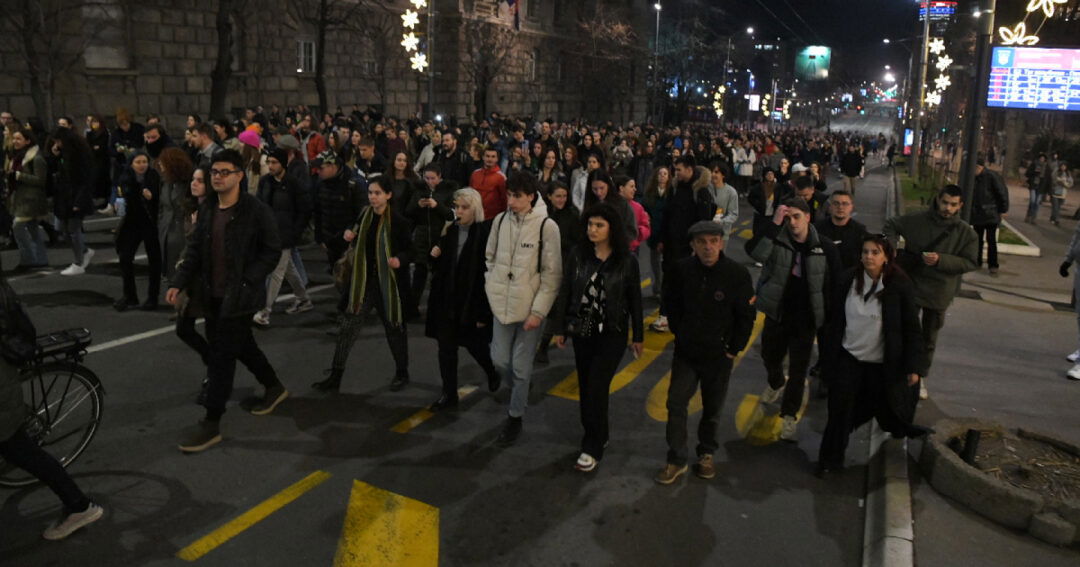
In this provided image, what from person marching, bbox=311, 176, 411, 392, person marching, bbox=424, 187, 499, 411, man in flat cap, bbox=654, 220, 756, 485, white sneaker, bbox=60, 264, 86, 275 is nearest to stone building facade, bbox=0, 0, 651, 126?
white sneaker, bbox=60, 264, 86, 275

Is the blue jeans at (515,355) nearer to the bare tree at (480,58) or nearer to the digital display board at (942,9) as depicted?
the bare tree at (480,58)

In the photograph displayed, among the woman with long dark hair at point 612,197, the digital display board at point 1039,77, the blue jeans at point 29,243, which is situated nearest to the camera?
the woman with long dark hair at point 612,197

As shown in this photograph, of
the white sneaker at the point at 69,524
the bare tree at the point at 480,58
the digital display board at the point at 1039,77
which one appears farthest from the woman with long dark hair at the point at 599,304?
the bare tree at the point at 480,58

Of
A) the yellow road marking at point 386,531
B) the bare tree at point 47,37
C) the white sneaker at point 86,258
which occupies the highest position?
the bare tree at point 47,37

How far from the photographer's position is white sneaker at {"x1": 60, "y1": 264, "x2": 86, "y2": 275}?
10500 mm

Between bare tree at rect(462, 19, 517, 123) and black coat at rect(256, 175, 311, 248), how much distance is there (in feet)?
103

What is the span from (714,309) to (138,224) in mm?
6553

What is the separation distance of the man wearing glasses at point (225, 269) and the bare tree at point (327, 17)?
73.7 feet

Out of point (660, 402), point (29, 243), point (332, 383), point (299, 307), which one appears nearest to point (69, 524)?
point (332, 383)

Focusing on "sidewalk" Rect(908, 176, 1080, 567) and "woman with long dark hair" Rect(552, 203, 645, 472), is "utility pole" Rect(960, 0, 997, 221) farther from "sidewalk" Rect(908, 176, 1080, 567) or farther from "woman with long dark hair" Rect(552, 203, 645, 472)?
"woman with long dark hair" Rect(552, 203, 645, 472)

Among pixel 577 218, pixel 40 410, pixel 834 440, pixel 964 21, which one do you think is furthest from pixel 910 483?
pixel 964 21

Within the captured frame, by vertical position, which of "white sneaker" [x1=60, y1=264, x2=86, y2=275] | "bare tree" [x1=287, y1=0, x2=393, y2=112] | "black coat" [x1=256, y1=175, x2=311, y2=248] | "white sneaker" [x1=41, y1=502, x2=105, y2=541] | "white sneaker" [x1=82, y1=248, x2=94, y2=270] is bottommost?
"white sneaker" [x1=41, y1=502, x2=105, y2=541]

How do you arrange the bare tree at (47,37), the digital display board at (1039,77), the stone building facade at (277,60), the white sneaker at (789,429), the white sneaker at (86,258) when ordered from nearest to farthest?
1. the white sneaker at (789,429)
2. the white sneaker at (86,258)
3. the digital display board at (1039,77)
4. the bare tree at (47,37)
5. the stone building facade at (277,60)

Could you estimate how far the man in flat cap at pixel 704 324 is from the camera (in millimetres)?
5156
